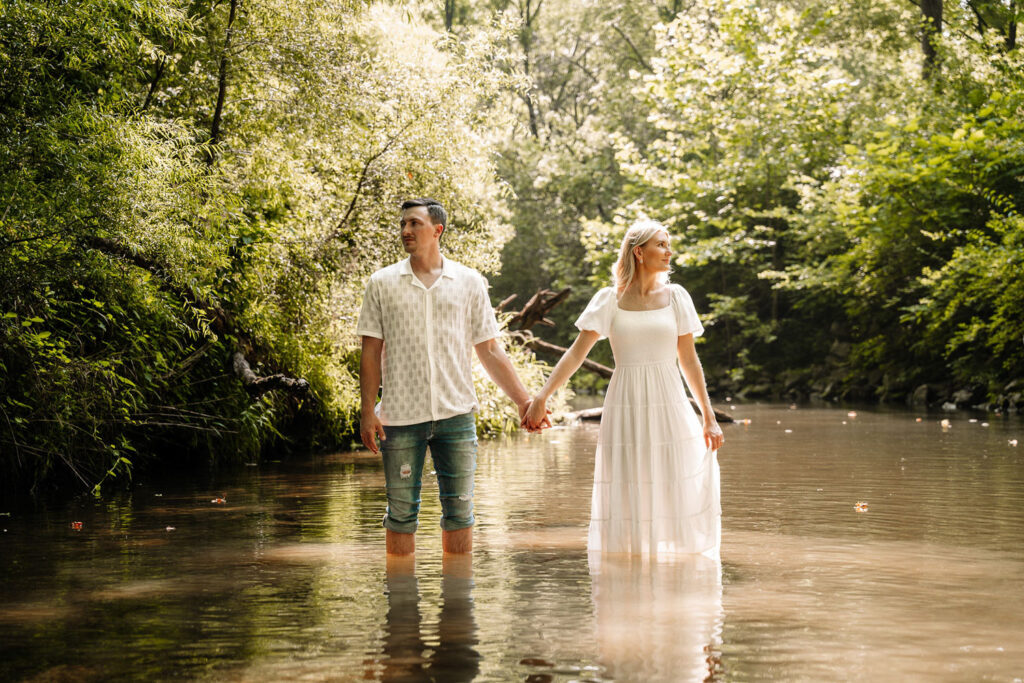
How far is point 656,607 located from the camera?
5266mm

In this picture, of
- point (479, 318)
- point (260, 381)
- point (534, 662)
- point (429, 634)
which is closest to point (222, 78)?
point (260, 381)

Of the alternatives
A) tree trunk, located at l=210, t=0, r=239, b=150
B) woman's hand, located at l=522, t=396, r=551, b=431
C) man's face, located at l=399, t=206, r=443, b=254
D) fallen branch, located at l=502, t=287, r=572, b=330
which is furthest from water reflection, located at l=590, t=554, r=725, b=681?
fallen branch, located at l=502, t=287, r=572, b=330

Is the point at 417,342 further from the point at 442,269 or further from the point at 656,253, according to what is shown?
the point at 656,253

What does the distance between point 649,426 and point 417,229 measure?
1.75 meters

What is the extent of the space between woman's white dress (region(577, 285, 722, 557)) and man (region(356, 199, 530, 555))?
946 mm

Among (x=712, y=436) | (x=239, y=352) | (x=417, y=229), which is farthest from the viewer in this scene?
(x=239, y=352)

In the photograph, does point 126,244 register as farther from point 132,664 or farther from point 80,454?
point 132,664

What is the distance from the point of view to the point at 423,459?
6.00m

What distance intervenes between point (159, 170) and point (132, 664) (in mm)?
6261

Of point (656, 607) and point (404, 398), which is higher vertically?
point (404, 398)

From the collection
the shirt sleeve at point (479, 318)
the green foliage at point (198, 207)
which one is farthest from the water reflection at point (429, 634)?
the green foliage at point (198, 207)

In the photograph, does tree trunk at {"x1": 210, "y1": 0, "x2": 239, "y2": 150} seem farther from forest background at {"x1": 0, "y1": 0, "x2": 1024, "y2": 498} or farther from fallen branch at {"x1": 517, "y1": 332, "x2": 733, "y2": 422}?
fallen branch at {"x1": 517, "y1": 332, "x2": 733, "y2": 422}

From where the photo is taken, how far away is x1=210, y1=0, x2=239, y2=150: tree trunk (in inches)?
515

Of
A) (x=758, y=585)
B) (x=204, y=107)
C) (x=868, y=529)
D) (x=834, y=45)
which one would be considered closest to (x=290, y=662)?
(x=758, y=585)
